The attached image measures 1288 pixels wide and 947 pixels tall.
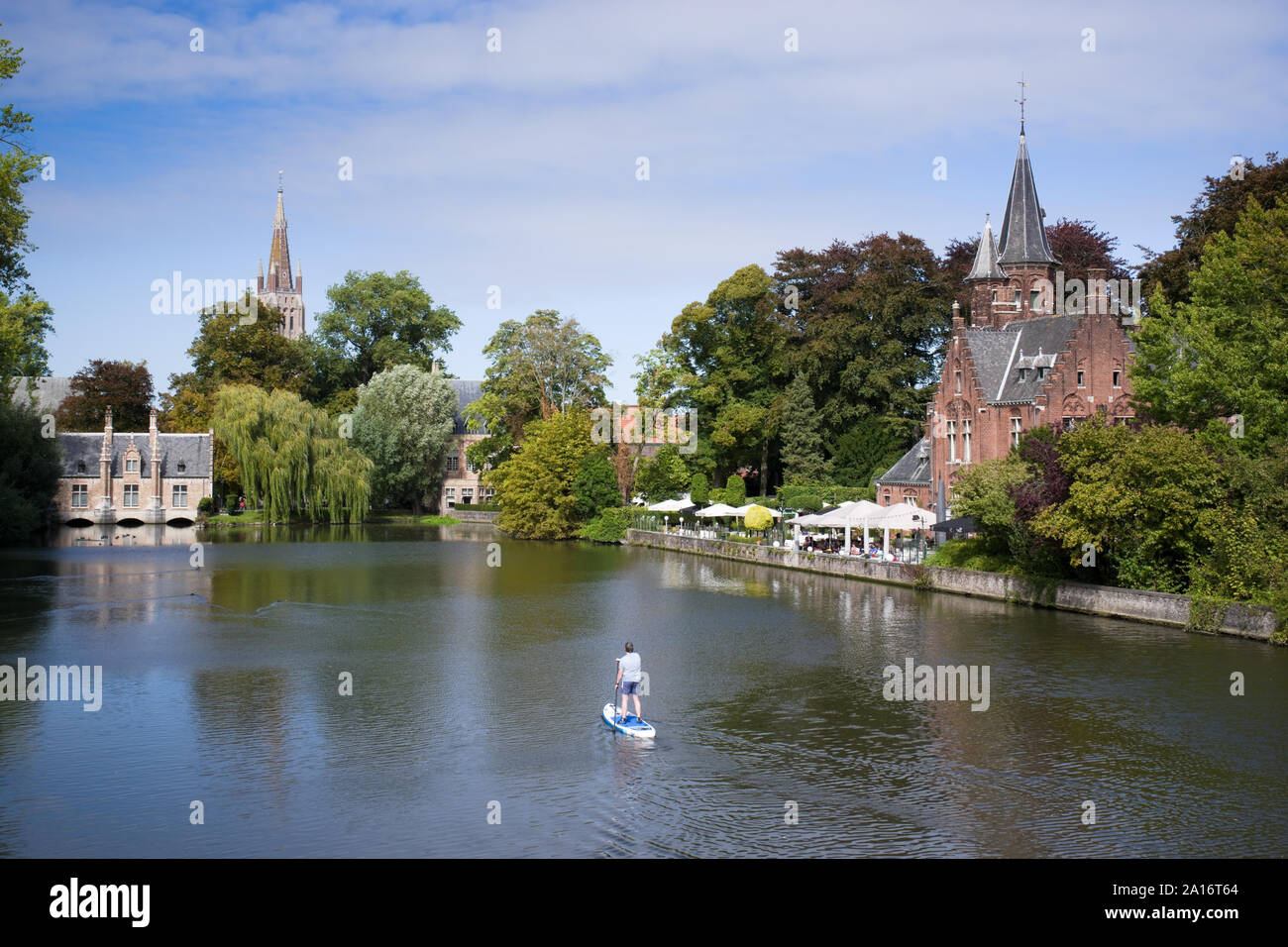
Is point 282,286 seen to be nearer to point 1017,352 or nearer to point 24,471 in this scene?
point 24,471

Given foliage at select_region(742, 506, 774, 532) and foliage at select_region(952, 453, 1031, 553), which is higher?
foliage at select_region(952, 453, 1031, 553)

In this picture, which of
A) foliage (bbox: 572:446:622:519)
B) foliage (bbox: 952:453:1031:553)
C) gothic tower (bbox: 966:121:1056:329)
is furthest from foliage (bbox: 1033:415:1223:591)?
foliage (bbox: 572:446:622:519)

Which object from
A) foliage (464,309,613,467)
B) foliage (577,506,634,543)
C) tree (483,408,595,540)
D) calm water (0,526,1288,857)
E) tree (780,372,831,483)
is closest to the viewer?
calm water (0,526,1288,857)

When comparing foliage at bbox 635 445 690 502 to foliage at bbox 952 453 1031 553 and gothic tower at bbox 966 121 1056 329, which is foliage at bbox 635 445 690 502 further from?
foliage at bbox 952 453 1031 553

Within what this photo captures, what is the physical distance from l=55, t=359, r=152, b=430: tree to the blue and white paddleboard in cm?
7479

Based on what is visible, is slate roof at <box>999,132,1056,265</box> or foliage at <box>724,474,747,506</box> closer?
slate roof at <box>999,132,1056,265</box>

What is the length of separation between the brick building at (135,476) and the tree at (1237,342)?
62.6m

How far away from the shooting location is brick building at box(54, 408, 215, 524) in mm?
76312

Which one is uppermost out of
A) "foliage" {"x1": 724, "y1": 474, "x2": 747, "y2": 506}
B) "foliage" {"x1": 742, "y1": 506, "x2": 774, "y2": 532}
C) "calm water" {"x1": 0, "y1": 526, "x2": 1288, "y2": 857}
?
"foliage" {"x1": 724, "y1": 474, "x2": 747, "y2": 506}

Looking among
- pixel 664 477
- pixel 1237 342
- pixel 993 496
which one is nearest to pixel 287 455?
pixel 664 477

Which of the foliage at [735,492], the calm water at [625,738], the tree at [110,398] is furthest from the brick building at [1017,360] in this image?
the tree at [110,398]

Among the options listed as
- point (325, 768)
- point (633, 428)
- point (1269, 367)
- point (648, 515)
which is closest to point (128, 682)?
point (325, 768)

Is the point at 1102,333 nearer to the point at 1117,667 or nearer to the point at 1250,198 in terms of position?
the point at 1250,198

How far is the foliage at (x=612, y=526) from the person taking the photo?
6469 centimetres
